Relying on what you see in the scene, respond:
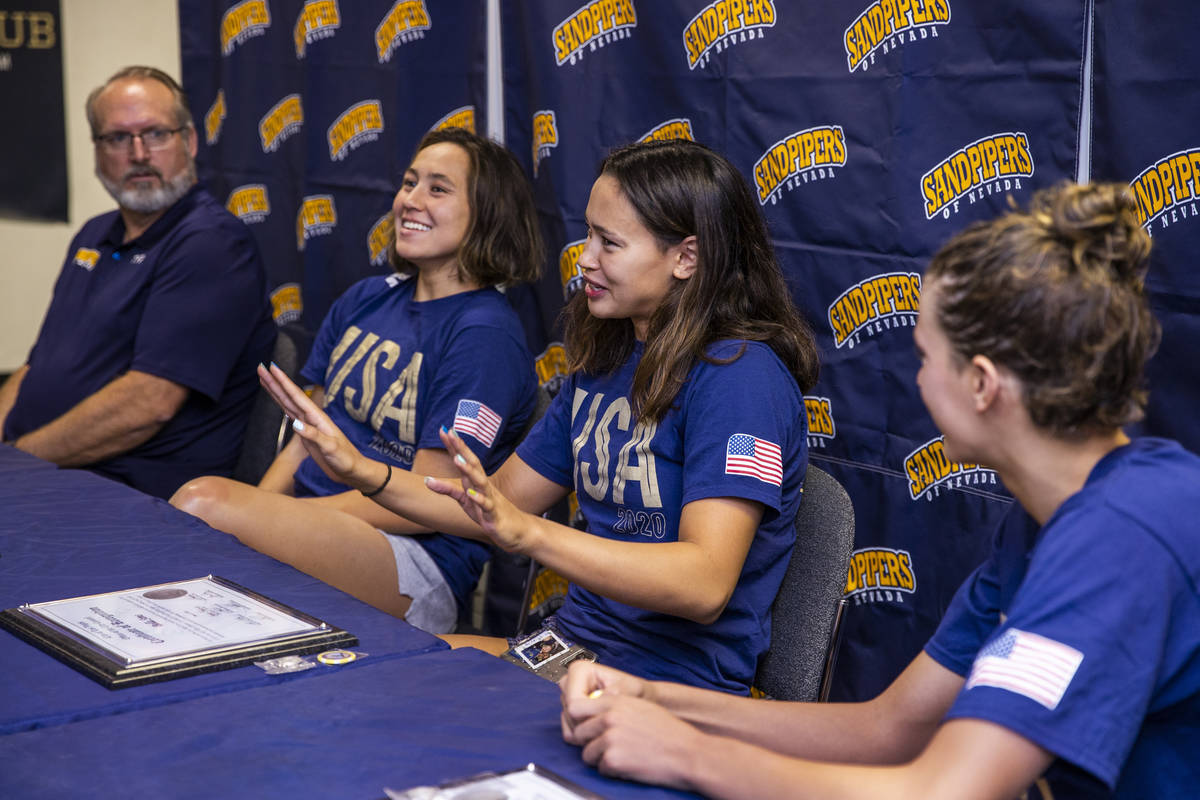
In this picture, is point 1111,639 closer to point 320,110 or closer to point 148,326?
point 148,326

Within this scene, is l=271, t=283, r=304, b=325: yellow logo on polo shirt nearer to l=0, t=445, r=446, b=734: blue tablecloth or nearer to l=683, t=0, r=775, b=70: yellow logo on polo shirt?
l=0, t=445, r=446, b=734: blue tablecloth

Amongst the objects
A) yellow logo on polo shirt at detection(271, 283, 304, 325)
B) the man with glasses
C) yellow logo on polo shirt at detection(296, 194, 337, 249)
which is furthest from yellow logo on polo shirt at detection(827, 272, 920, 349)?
yellow logo on polo shirt at detection(271, 283, 304, 325)

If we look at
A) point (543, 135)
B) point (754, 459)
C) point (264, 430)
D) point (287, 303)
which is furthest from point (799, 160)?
point (287, 303)

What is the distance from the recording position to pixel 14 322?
17.2 ft

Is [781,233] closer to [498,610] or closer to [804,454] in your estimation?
[804,454]

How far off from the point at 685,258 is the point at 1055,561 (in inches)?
38.3

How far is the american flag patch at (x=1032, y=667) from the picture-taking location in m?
0.97

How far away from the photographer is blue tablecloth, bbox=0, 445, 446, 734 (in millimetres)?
1232

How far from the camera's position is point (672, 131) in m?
2.66

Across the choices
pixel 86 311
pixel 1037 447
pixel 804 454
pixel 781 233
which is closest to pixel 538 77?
pixel 781 233

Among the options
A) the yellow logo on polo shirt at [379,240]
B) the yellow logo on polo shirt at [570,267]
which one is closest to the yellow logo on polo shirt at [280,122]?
the yellow logo on polo shirt at [379,240]

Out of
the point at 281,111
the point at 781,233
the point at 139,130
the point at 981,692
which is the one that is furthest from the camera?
the point at 281,111

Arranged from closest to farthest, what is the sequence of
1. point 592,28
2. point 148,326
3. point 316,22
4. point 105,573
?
1. point 105,573
2. point 592,28
3. point 148,326
4. point 316,22

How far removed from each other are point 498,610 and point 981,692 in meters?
2.39
